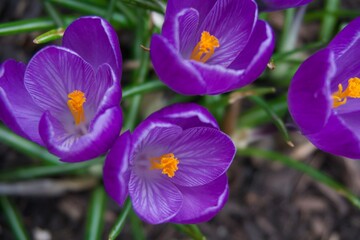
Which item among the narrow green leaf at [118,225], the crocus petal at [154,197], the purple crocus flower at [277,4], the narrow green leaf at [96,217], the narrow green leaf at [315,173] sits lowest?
the narrow green leaf at [96,217]

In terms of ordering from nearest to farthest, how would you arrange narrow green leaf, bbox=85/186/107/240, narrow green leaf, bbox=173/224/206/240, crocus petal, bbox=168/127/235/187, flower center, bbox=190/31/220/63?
crocus petal, bbox=168/127/235/187 < flower center, bbox=190/31/220/63 < narrow green leaf, bbox=173/224/206/240 < narrow green leaf, bbox=85/186/107/240

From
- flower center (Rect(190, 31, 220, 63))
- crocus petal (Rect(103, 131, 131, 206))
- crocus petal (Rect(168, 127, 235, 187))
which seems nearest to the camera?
crocus petal (Rect(103, 131, 131, 206))

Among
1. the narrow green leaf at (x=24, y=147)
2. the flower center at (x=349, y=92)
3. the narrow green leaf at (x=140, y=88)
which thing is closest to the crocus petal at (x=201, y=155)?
the narrow green leaf at (x=140, y=88)

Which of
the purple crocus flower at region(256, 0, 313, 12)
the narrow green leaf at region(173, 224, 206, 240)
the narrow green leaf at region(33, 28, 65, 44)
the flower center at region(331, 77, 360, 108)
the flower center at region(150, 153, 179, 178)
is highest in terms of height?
the purple crocus flower at region(256, 0, 313, 12)

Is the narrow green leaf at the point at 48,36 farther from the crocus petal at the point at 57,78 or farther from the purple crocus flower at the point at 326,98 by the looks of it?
the purple crocus flower at the point at 326,98

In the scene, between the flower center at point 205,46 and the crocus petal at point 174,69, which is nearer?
the crocus petal at point 174,69

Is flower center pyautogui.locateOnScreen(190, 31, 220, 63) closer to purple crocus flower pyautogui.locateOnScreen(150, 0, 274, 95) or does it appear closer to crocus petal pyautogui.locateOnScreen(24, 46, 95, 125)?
purple crocus flower pyautogui.locateOnScreen(150, 0, 274, 95)

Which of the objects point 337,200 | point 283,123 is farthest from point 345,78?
point 337,200

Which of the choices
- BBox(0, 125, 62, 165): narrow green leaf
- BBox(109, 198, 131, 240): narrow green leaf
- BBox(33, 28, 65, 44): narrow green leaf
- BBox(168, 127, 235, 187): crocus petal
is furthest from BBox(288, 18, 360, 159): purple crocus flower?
BBox(0, 125, 62, 165): narrow green leaf
